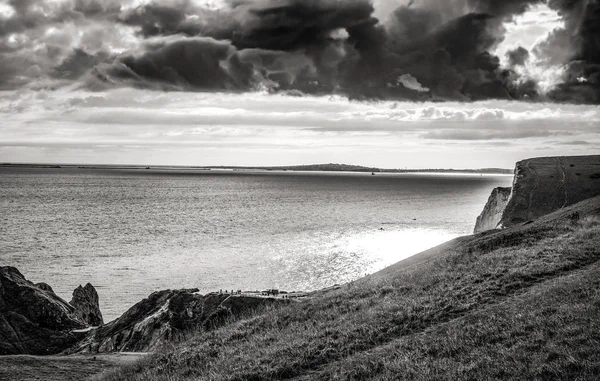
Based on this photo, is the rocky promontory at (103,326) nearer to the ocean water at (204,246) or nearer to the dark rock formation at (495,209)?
the ocean water at (204,246)

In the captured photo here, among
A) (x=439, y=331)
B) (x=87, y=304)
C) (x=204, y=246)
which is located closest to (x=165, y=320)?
(x=87, y=304)

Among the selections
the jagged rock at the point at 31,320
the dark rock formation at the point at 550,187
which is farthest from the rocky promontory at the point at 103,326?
the dark rock formation at the point at 550,187

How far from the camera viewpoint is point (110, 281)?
4147 centimetres

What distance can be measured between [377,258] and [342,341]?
38.0 meters

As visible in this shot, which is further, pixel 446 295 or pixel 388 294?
pixel 388 294

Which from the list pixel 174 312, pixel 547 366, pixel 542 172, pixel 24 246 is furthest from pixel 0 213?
pixel 547 366

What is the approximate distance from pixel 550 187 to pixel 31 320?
33.2 meters

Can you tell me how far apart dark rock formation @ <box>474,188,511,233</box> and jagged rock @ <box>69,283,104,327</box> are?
35031 millimetres

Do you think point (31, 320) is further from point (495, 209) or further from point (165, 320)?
point (495, 209)

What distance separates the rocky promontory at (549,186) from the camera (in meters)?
32.7

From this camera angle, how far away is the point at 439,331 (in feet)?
38.5

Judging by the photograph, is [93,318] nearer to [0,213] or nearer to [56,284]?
[56,284]

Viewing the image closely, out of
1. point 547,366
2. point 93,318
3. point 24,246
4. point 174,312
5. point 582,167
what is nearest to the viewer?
point 547,366

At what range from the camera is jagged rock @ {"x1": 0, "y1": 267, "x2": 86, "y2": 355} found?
20797 millimetres
